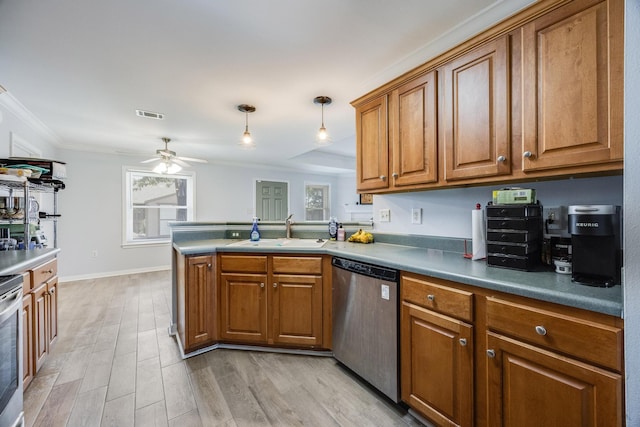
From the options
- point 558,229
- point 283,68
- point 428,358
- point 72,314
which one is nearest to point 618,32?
point 558,229

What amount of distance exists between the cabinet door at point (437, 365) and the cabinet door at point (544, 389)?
0.11 m

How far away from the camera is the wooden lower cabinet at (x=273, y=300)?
6.86 feet

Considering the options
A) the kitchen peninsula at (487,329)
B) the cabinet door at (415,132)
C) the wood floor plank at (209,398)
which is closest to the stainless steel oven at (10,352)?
the wood floor plank at (209,398)

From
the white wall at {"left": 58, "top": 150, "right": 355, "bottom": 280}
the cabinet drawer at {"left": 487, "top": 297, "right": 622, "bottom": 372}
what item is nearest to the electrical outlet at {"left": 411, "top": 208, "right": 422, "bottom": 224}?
the cabinet drawer at {"left": 487, "top": 297, "right": 622, "bottom": 372}

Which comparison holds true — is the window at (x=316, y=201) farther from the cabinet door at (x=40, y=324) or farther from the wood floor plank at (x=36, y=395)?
the wood floor plank at (x=36, y=395)

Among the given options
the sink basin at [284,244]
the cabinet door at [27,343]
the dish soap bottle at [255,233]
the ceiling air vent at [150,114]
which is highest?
the ceiling air vent at [150,114]

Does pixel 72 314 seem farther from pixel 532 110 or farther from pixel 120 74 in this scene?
pixel 532 110

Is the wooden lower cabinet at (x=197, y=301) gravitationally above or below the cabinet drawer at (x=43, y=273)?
below

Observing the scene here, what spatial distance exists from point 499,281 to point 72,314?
164 inches

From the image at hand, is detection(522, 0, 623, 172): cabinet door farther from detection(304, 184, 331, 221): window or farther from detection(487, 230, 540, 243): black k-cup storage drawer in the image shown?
detection(304, 184, 331, 221): window

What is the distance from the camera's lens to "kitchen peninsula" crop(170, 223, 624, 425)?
890mm

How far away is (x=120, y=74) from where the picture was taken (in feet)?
7.47

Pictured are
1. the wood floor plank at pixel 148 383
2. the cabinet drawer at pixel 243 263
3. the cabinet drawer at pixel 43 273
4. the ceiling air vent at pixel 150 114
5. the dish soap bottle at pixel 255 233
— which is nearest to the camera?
the wood floor plank at pixel 148 383

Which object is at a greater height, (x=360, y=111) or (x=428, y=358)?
(x=360, y=111)
